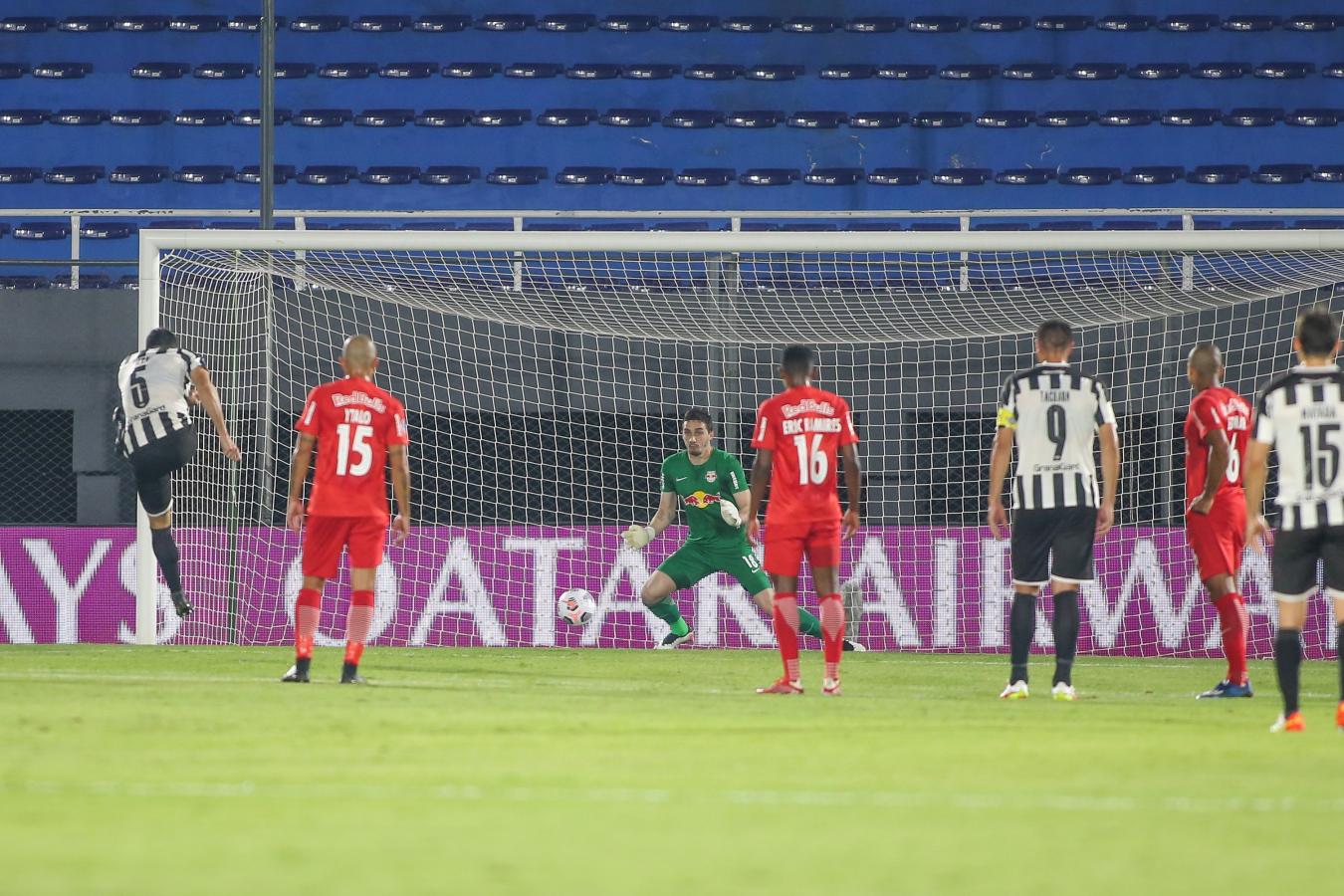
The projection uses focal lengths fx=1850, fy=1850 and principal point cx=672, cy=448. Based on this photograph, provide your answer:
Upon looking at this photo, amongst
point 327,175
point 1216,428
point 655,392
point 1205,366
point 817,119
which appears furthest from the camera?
point 817,119

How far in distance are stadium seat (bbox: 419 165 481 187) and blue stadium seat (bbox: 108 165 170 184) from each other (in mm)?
3323

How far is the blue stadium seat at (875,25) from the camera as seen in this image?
2555 cm

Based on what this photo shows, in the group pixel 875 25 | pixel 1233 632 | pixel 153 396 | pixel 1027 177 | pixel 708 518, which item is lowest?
pixel 1233 632

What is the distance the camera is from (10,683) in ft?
31.7

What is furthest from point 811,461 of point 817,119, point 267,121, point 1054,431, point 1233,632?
point 817,119

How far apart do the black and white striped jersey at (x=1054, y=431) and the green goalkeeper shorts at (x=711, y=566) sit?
13.0 ft

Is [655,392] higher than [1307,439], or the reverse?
[655,392]

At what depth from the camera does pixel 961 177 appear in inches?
931

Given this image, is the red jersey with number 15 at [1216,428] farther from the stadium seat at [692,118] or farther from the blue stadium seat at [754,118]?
the stadium seat at [692,118]

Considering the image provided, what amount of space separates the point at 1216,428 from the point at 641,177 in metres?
14.6

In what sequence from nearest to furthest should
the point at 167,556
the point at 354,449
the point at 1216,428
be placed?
the point at 354,449
the point at 1216,428
the point at 167,556

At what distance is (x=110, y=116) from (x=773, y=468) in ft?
56.6

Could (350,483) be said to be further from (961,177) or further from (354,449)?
(961,177)

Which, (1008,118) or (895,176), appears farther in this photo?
(1008,118)
